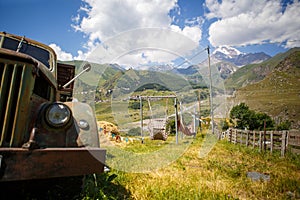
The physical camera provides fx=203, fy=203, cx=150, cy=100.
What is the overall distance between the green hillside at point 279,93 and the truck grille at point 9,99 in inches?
2665

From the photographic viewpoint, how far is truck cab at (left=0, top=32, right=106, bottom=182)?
1860 mm

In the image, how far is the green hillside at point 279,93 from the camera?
65781 millimetres

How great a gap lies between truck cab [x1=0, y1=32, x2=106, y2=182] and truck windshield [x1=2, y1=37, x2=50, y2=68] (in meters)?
1.60

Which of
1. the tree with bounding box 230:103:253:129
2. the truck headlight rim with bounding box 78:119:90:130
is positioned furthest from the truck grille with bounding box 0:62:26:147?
the tree with bounding box 230:103:253:129

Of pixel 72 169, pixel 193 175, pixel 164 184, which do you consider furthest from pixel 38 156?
pixel 193 175

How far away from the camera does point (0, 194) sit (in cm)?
242

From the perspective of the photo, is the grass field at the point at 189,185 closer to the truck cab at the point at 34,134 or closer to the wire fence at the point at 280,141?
the truck cab at the point at 34,134

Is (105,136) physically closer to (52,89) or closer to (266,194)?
(52,89)

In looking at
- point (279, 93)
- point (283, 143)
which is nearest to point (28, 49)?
point (283, 143)

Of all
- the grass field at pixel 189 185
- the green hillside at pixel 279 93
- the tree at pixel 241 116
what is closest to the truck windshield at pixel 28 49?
the grass field at pixel 189 185

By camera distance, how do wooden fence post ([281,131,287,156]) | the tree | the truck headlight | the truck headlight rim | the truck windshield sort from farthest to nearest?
the tree < wooden fence post ([281,131,287,156]) < the truck windshield < the truck headlight rim < the truck headlight

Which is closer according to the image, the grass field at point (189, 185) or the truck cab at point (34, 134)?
the truck cab at point (34, 134)

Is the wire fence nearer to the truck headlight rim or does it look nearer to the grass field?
the grass field

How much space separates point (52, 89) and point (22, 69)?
1.45 metres
